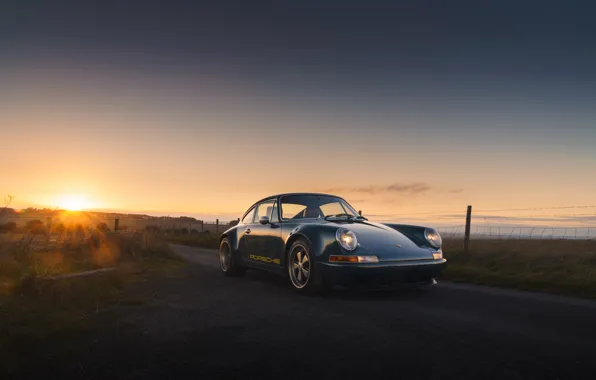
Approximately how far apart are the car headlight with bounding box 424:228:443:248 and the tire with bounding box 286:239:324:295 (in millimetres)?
1954

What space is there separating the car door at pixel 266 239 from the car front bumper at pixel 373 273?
4.65 feet

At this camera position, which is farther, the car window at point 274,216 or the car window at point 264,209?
the car window at point 264,209

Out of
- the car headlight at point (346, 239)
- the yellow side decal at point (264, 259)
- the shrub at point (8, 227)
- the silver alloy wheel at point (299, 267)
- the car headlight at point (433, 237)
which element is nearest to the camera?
the car headlight at point (346, 239)

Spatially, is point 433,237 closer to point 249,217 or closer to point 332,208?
point 332,208

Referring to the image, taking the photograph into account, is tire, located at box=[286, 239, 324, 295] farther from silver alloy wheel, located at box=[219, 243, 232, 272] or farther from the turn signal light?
silver alloy wheel, located at box=[219, 243, 232, 272]

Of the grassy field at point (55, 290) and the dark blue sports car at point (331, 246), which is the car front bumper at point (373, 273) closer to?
the dark blue sports car at point (331, 246)

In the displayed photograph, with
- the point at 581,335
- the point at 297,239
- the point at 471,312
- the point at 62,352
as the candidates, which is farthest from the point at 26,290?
the point at 581,335

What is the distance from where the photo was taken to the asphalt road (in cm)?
318

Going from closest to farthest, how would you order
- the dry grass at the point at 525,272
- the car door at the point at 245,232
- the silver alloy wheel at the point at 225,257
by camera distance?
the dry grass at the point at 525,272 < the car door at the point at 245,232 < the silver alloy wheel at the point at 225,257

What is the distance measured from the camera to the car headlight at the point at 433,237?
23.9ft

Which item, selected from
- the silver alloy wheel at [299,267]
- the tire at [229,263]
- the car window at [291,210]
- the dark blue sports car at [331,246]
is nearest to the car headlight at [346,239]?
the dark blue sports car at [331,246]

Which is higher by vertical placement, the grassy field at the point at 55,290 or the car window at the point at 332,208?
the car window at the point at 332,208

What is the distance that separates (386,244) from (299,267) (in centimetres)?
132

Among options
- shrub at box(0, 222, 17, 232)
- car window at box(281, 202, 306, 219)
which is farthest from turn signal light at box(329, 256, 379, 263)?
shrub at box(0, 222, 17, 232)
